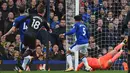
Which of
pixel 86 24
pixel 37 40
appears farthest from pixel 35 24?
pixel 86 24

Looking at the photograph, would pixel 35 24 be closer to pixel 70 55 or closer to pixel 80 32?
pixel 80 32

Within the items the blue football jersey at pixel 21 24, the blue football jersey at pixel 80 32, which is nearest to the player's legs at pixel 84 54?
the blue football jersey at pixel 80 32

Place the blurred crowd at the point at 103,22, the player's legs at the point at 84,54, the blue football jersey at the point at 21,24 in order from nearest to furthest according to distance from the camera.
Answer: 1. the blue football jersey at the point at 21,24
2. the player's legs at the point at 84,54
3. the blurred crowd at the point at 103,22

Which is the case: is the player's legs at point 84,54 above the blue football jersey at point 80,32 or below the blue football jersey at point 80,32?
below

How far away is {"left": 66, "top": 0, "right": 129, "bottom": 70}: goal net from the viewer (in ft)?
51.8

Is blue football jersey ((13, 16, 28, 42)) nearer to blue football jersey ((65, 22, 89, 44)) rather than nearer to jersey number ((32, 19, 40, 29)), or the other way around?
jersey number ((32, 19, 40, 29))

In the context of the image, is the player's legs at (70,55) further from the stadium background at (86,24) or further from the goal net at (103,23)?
the goal net at (103,23)

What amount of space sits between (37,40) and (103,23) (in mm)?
2319

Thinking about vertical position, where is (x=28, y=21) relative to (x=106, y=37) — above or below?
above

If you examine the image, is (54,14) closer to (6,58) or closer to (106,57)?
(6,58)

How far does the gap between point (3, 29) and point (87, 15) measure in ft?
9.74

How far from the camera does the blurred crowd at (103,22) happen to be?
15.9 metres

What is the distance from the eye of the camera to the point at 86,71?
1355cm

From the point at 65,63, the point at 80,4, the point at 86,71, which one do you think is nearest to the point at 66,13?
the point at 80,4
